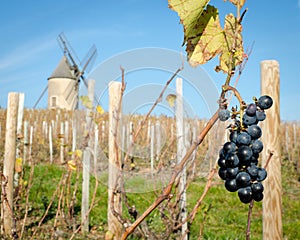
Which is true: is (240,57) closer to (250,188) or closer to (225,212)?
(250,188)

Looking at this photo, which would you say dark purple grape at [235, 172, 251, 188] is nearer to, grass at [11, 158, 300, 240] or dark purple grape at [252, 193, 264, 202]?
dark purple grape at [252, 193, 264, 202]

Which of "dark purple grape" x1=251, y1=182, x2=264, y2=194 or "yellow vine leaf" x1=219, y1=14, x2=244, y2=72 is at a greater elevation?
"yellow vine leaf" x1=219, y1=14, x2=244, y2=72

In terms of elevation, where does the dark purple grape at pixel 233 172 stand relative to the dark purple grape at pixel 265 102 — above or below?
below

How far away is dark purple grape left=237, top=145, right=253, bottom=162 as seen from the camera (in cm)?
73

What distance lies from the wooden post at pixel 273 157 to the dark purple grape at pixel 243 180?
1.81 m

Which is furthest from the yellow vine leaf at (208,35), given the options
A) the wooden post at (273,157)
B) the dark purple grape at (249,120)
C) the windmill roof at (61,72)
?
the windmill roof at (61,72)

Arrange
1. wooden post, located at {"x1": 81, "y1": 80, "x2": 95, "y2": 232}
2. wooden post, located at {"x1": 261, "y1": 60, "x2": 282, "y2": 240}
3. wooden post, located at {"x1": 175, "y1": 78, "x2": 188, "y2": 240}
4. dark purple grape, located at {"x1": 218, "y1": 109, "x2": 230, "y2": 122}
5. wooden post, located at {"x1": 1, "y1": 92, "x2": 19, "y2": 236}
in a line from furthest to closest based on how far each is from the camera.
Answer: wooden post, located at {"x1": 81, "y1": 80, "x2": 95, "y2": 232}, wooden post, located at {"x1": 1, "y1": 92, "x2": 19, "y2": 236}, wooden post, located at {"x1": 175, "y1": 78, "x2": 188, "y2": 240}, wooden post, located at {"x1": 261, "y1": 60, "x2": 282, "y2": 240}, dark purple grape, located at {"x1": 218, "y1": 109, "x2": 230, "y2": 122}

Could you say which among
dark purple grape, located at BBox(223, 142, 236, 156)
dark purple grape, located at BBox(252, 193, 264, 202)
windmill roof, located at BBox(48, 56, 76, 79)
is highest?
windmill roof, located at BBox(48, 56, 76, 79)

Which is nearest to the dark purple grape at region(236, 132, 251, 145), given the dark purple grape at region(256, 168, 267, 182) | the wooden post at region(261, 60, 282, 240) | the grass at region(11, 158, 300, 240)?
the dark purple grape at region(256, 168, 267, 182)

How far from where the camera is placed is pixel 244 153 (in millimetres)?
737

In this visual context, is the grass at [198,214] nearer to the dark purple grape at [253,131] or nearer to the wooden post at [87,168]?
the wooden post at [87,168]

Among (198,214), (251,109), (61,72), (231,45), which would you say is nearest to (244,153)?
(251,109)

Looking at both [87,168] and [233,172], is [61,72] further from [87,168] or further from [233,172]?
[233,172]

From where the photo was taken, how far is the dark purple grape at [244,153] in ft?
2.39
